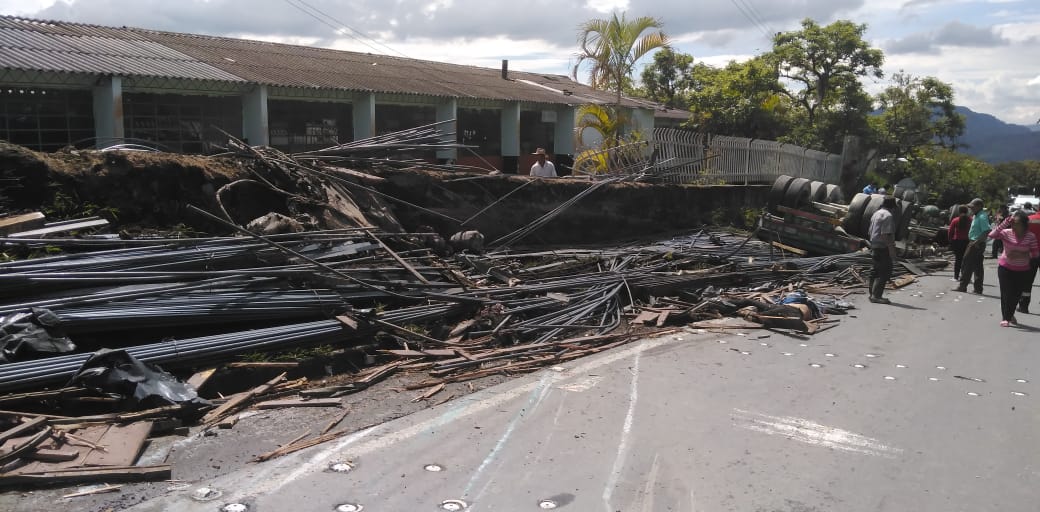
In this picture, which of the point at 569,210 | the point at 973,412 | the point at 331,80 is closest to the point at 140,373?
the point at 973,412

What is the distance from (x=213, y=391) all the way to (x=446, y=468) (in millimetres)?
2361

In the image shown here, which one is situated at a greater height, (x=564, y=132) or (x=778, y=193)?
(x=564, y=132)

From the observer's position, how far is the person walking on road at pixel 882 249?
39.3 ft

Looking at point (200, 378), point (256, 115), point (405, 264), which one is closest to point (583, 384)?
point (405, 264)

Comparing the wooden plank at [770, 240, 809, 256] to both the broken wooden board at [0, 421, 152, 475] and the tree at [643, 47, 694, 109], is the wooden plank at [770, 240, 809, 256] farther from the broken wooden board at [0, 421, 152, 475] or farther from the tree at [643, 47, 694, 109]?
the tree at [643, 47, 694, 109]

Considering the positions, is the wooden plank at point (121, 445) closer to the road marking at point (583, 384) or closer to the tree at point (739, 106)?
the road marking at point (583, 384)

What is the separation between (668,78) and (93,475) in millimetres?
41173

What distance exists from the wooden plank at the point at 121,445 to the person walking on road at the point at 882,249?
34.9 feet

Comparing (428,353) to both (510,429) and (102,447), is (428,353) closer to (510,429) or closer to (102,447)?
(510,429)

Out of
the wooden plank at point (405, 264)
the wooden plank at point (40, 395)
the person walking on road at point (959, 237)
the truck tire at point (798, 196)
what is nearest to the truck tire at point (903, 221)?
the person walking on road at point (959, 237)

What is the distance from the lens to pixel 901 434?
18.6ft

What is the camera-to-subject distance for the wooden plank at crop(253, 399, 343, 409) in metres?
5.80

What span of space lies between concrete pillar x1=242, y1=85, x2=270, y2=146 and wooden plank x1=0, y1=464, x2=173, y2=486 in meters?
15.0

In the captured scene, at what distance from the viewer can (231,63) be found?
19312mm
